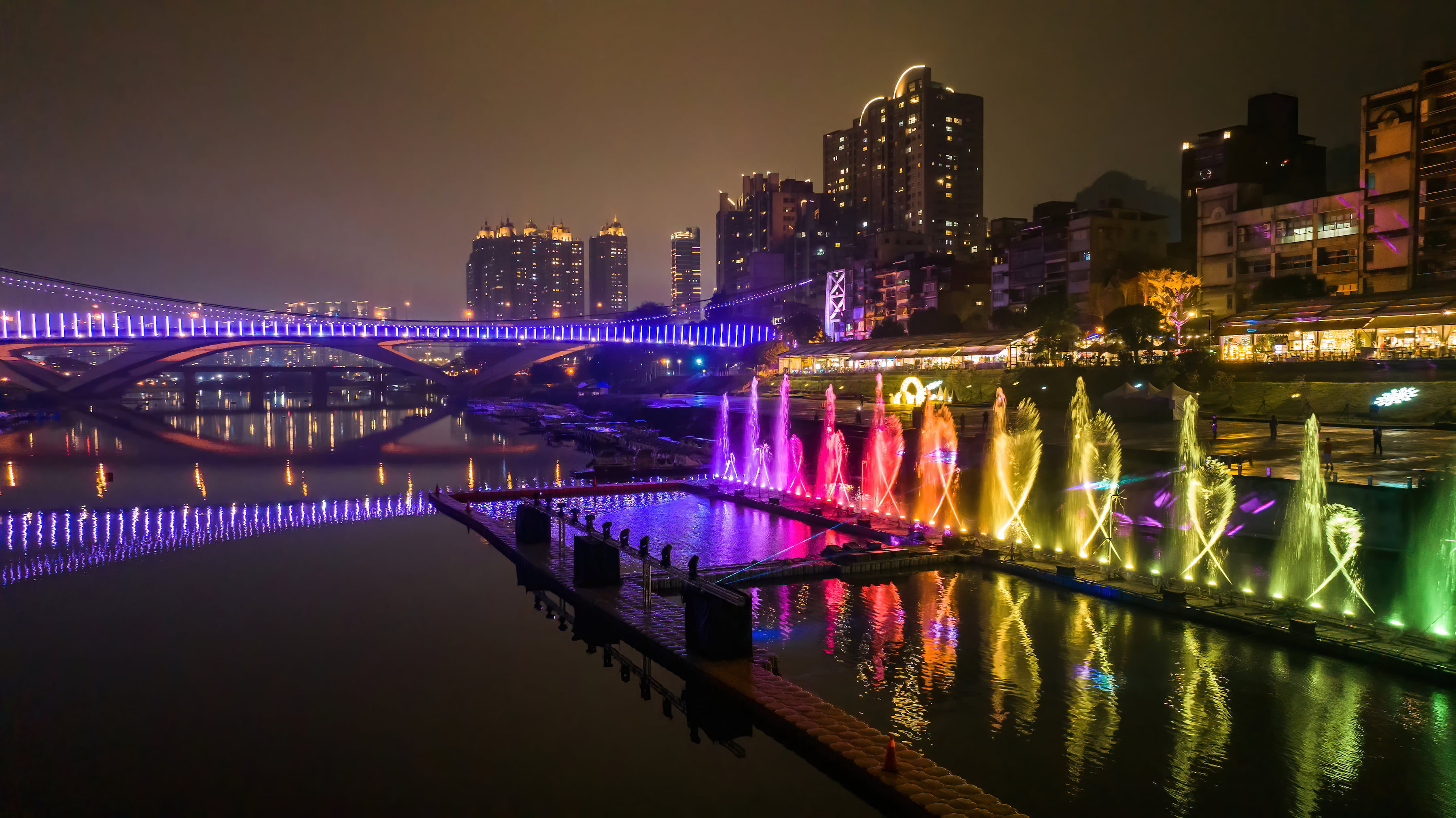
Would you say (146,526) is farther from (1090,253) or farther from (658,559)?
(1090,253)

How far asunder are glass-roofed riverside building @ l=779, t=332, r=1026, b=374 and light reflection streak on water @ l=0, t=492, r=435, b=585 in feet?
103

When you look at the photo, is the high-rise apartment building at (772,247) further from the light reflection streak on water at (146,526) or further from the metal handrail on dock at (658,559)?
the metal handrail on dock at (658,559)

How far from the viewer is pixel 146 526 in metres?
23.9

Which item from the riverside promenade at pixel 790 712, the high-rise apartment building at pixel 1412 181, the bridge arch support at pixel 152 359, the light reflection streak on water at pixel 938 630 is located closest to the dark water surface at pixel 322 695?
the riverside promenade at pixel 790 712

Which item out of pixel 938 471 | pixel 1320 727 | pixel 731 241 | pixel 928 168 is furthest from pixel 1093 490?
pixel 731 241

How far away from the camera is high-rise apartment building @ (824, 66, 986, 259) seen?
373 feet

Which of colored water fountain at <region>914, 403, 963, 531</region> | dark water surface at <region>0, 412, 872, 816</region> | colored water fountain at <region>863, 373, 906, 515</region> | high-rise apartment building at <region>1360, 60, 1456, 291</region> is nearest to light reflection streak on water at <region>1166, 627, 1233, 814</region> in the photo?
dark water surface at <region>0, 412, 872, 816</region>

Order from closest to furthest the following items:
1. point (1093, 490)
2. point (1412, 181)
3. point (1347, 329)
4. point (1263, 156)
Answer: point (1093, 490) → point (1347, 329) → point (1412, 181) → point (1263, 156)

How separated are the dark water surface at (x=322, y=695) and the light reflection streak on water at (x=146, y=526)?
158 millimetres

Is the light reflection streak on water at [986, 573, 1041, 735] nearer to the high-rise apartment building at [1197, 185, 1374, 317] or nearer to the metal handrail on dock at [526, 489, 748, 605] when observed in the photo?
the metal handrail on dock at [526, 489, 748, 605]

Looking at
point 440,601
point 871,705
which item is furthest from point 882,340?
point 871,705

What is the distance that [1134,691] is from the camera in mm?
10055

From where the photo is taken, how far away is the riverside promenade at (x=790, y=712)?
7.32 m

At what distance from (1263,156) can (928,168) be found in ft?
172
